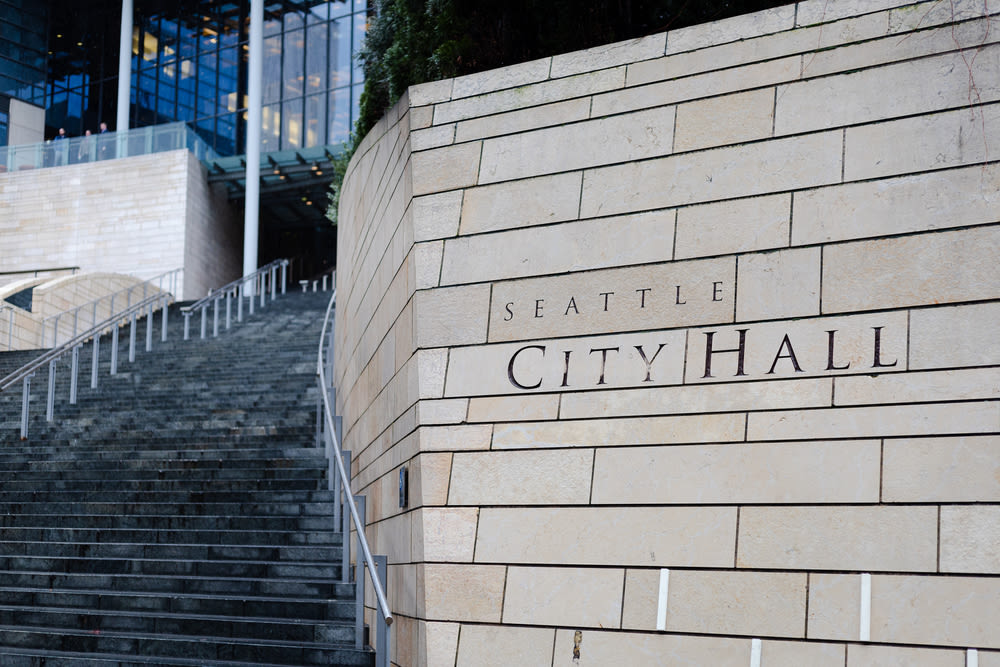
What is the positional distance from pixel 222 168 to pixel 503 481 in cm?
2488

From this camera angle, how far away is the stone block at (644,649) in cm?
444

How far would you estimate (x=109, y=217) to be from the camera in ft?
86.8

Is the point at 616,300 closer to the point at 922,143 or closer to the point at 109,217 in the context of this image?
the point at 922,143

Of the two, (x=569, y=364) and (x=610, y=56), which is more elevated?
(x=610, y=56)

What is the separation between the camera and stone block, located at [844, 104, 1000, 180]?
15.3 ft

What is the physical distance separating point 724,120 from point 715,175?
313 millimetres

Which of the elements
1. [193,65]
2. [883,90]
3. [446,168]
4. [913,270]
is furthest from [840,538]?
[193,65]

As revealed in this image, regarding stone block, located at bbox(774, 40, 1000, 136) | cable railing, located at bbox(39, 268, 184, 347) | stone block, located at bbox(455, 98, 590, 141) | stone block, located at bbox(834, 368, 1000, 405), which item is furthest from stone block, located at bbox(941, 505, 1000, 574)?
cable railing, located at bbox(39, 268, 184, 347)

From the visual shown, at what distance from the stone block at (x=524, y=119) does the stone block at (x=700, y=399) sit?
62.8 inches

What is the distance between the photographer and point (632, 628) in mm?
4641

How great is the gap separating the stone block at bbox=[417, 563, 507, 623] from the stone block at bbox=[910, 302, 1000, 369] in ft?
7.26

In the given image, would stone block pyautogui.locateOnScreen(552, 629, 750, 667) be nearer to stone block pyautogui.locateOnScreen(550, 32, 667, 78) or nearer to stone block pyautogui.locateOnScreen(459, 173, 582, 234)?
stone block pyautogui.locateOnScreen(459, 173, 582, 234)

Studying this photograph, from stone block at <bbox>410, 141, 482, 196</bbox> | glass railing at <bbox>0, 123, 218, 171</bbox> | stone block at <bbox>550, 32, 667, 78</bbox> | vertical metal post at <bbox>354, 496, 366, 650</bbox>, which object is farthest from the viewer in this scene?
glass railing at <bbox>0, 123, 218, 171</bbox>

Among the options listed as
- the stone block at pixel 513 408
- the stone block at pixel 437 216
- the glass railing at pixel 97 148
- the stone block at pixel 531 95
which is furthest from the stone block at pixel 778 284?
the glass railing at pixel 97 148
